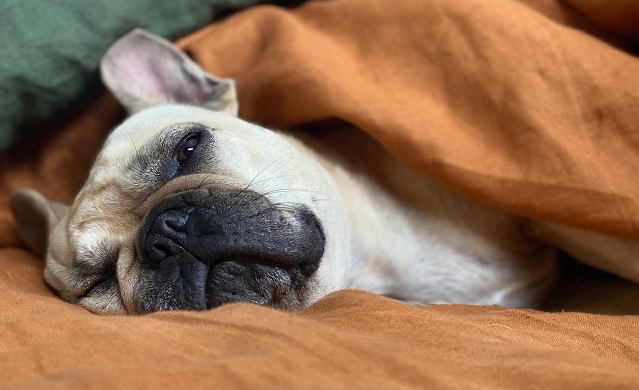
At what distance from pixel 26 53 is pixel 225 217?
93cm

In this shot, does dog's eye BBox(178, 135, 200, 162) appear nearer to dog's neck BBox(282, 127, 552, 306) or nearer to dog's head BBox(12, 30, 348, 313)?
dog's head BBox(12, 30, 348, 313)

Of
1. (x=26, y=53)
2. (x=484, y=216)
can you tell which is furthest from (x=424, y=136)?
(x=26, y=53)

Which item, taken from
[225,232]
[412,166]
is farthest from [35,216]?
[412,166]

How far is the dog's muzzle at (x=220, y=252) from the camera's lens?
1.09 meters

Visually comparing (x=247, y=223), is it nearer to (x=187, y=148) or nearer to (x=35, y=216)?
(x=187, y=148)

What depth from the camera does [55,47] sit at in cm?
167

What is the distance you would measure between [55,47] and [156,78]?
0.30 m

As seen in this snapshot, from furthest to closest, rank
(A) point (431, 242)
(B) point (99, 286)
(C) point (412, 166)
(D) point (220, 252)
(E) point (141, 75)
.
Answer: (E) point (141, 75) < (A) point (431, 242) < (C) point (412, 166) < (B) point (99, 286) < (D) point (220, 252)

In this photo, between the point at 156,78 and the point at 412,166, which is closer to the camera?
the point at 412,166

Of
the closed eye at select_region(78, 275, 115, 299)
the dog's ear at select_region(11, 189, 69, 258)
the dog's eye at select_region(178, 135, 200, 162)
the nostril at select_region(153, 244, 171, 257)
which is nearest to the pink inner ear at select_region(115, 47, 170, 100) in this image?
the dog's ear at select_region(11, 189, 69, 258)

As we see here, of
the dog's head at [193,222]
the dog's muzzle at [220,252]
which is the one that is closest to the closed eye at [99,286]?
the dog's head at [193,222]

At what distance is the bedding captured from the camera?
2.47 ft

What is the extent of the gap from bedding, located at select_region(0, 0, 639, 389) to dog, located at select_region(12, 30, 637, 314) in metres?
0.11

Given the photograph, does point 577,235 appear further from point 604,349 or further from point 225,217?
point 225,217
